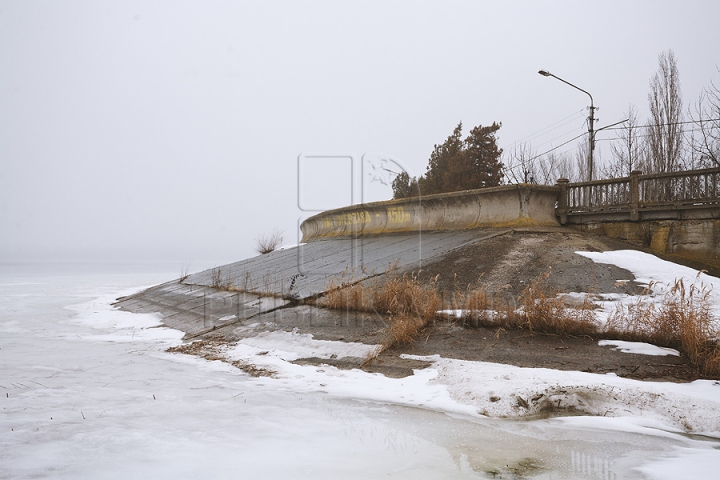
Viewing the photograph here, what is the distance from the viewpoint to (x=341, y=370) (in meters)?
6.22

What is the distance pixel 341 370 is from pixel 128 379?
2.64 meters

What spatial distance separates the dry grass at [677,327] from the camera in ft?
17.1

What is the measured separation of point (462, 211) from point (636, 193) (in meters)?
3.95

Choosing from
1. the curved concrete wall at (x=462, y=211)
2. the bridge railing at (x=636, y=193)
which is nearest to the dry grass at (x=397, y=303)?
the curved concrete wall at (x=462, y=211)

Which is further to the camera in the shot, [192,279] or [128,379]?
[192,279]

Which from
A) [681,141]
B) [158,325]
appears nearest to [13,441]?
[158,325]

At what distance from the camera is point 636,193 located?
11.1 metres

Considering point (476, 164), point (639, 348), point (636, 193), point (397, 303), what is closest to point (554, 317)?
point (639, 348)

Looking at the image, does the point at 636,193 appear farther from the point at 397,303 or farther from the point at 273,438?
the point at 273,438

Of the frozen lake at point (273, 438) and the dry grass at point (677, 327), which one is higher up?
the dry grass at point (677, 327)

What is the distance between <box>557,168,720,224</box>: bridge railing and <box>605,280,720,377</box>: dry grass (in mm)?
4860

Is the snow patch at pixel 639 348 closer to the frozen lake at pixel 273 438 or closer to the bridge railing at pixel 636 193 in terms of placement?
the frozen lake at pixel 273 438

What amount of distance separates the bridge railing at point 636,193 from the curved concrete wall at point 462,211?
0.47m

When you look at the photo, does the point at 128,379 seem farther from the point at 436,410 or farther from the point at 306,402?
the point at 436,410
